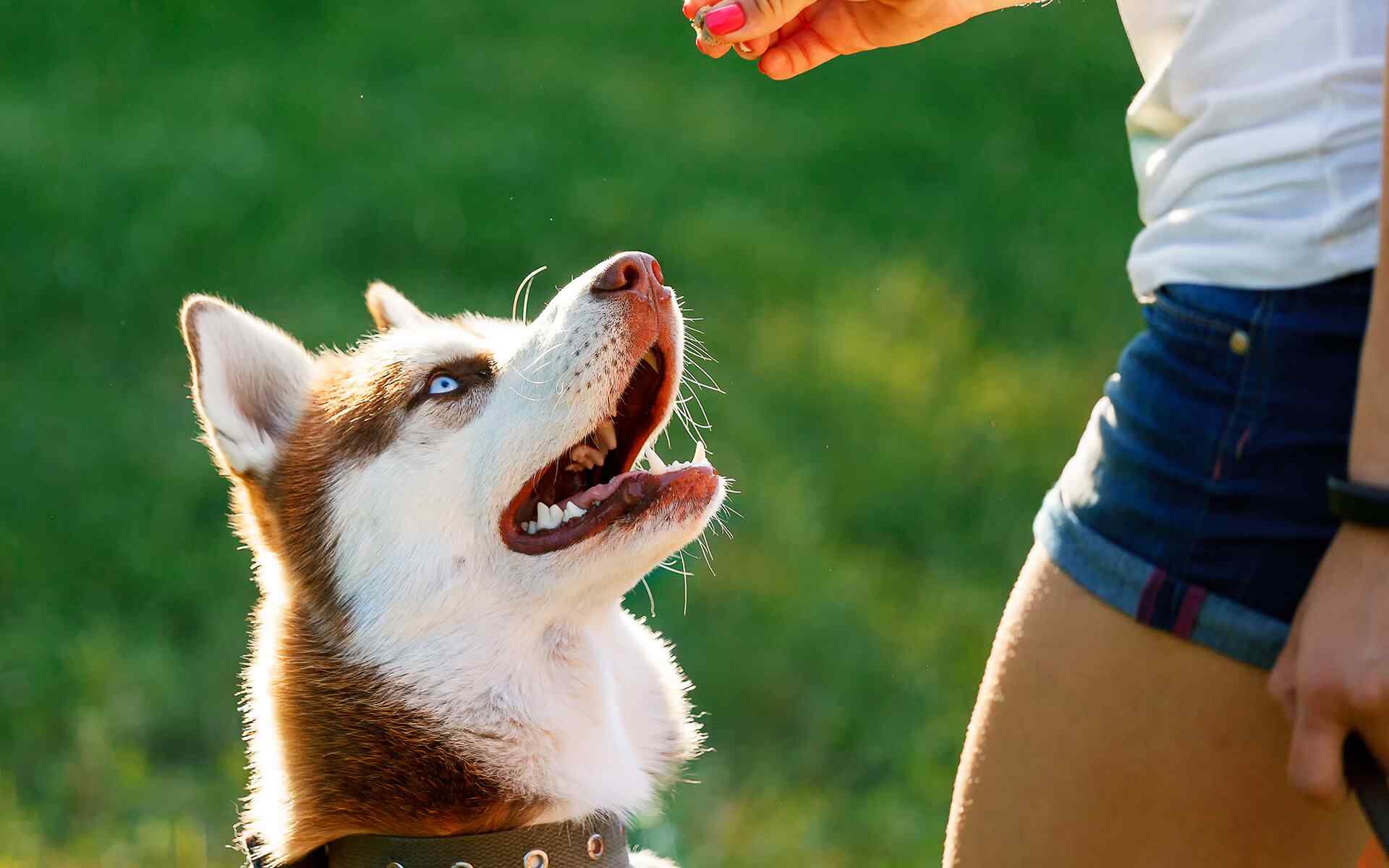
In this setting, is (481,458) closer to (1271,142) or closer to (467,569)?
(467,569)

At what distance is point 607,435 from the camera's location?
287 centimetres

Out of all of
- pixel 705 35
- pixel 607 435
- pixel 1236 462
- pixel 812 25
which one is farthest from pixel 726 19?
pixel 1236 462

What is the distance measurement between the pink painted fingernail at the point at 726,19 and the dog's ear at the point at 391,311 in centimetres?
127

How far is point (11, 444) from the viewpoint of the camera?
5887mm

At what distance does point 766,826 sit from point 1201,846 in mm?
2631

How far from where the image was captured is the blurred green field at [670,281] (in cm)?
454

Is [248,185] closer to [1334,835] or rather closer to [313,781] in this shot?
[313,781]

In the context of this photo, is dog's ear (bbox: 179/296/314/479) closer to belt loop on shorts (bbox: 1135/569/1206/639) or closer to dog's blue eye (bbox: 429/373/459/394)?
dog's blue eye (bbox: 429/373/459/394)

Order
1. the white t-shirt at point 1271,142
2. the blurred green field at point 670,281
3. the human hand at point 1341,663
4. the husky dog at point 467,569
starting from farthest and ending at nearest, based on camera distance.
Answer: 1. the blurred green field at point 670,281
2. the husky dog at point 467,569
3. the white t-shirt at point 1271,142
4. the human hand at point 1341,663

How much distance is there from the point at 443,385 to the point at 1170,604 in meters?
1.67

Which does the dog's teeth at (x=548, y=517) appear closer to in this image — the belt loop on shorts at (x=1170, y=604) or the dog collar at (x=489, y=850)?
the dog collar at (x=489, y=850)

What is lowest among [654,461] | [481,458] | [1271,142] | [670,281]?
[670,281]

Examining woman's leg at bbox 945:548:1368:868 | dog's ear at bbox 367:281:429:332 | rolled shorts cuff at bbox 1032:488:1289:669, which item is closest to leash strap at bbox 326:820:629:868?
woman's leg at bbox 945:548:1368:868

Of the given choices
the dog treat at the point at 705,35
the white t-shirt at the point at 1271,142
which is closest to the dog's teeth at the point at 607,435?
the dog treat at the point at 705,35
